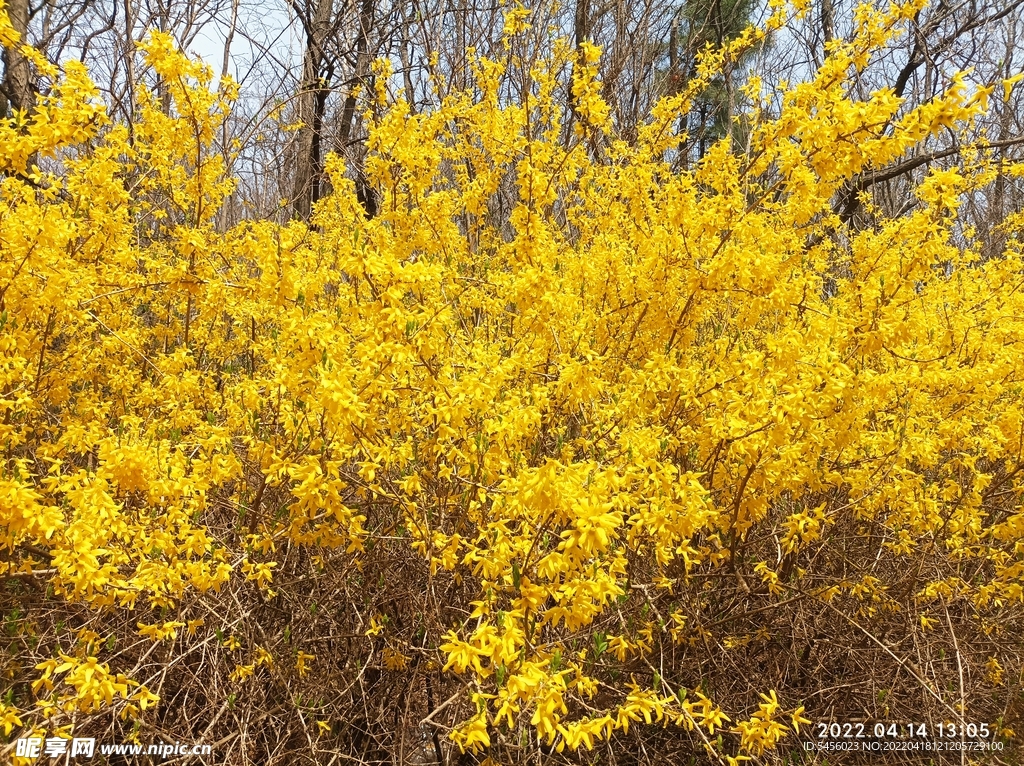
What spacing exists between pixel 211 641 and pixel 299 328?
1440 mm

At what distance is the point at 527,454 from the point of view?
2.81 meters

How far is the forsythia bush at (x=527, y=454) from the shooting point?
6.78 feet

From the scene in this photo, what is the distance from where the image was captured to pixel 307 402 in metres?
2.26

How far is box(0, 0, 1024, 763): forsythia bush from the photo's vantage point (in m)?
2.07

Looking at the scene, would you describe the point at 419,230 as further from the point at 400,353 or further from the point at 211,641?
the point at 211,641
